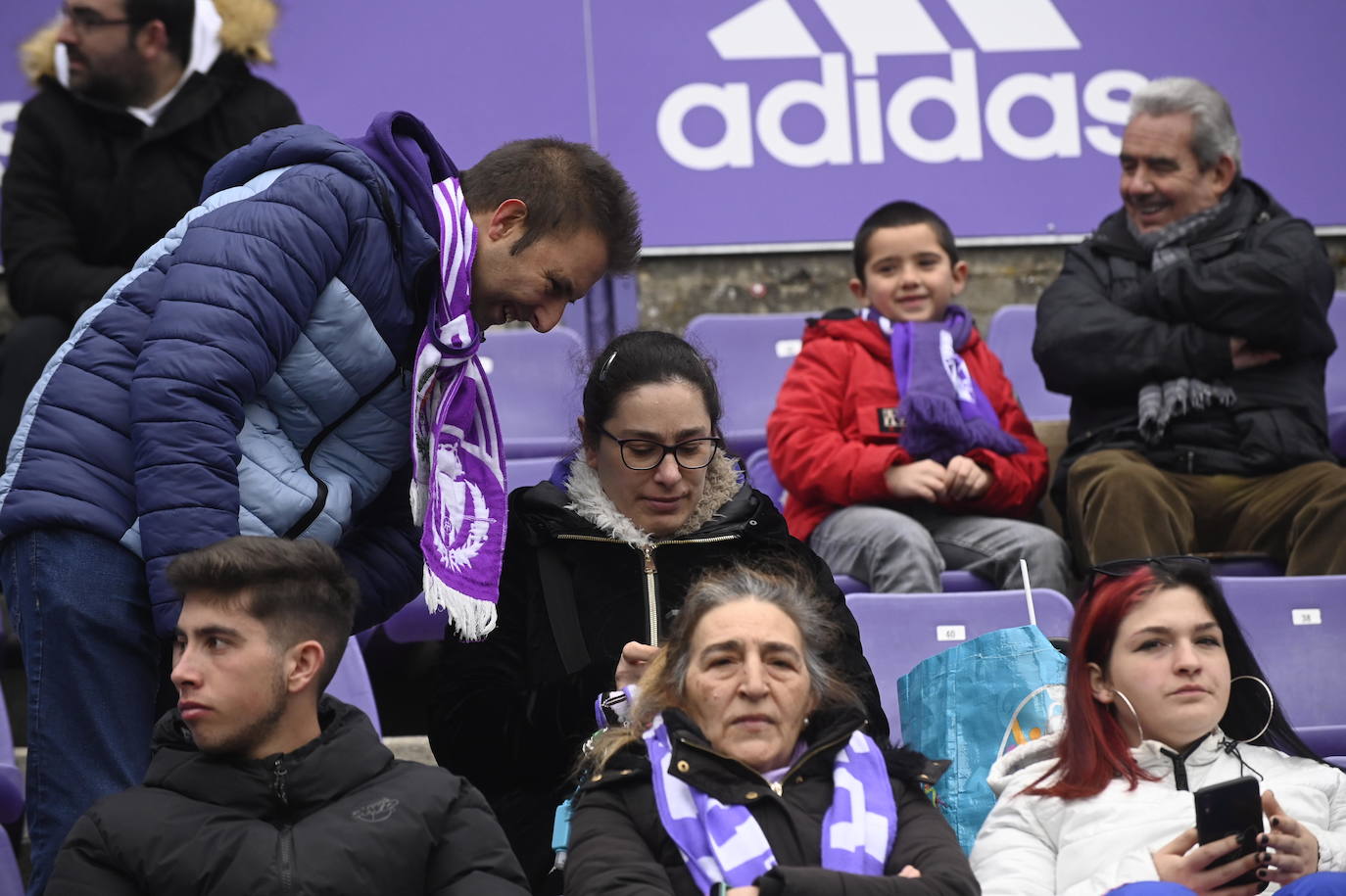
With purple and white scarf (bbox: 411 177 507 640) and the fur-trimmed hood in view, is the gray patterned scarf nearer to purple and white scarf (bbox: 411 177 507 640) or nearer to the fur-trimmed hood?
purple and white scarf (bbox: 411 177 507 640)

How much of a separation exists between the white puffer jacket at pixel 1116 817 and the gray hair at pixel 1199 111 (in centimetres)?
226

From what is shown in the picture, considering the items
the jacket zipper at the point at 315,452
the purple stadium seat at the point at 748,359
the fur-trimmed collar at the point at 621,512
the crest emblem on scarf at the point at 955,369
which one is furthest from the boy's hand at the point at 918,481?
the jacket zipper at the point at 315,452

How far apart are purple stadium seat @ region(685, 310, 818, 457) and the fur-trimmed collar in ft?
7.04

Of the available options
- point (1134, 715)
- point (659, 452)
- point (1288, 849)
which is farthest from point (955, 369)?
point (1288, 849)

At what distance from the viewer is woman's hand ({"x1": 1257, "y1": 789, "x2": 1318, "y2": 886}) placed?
7.98 feet

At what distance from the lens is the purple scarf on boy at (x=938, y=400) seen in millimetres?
4391

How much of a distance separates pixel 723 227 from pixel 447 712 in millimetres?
3016

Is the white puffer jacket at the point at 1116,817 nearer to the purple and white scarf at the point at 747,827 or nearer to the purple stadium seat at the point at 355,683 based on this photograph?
the purple and white scarf at the point at 747,827

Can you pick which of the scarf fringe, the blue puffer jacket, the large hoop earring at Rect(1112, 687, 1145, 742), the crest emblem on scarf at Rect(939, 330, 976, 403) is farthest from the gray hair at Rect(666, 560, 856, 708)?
the crest emblem on scarf at Rect(939, 330, 976, 403)

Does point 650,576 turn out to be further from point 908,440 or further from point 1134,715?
point 908,440

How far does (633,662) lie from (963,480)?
1.81 metres

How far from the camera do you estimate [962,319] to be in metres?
4.68

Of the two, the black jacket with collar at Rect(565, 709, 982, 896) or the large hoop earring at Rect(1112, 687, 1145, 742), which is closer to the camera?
the black jacket with collar at Rect(565, 709, 982, 896)

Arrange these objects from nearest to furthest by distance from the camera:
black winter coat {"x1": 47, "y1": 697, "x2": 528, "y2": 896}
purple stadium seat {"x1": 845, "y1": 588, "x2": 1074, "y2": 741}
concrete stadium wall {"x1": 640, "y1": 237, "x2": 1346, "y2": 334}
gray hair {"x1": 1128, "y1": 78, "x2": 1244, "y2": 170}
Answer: black winter coat {"x1": 47, "y1": 697, "x2": 528, "y2": 896}
purple stadium seat {"x1": 845, "y1": 588, "x2": 1074, "y2": 741}
gray hair {"x1": 1128, "y1": 78, "x2": 1244, "y2": 170}
concrete stadium wall {"x1": 640, "y1": 237, "x2": 1346, "y2": 334}
